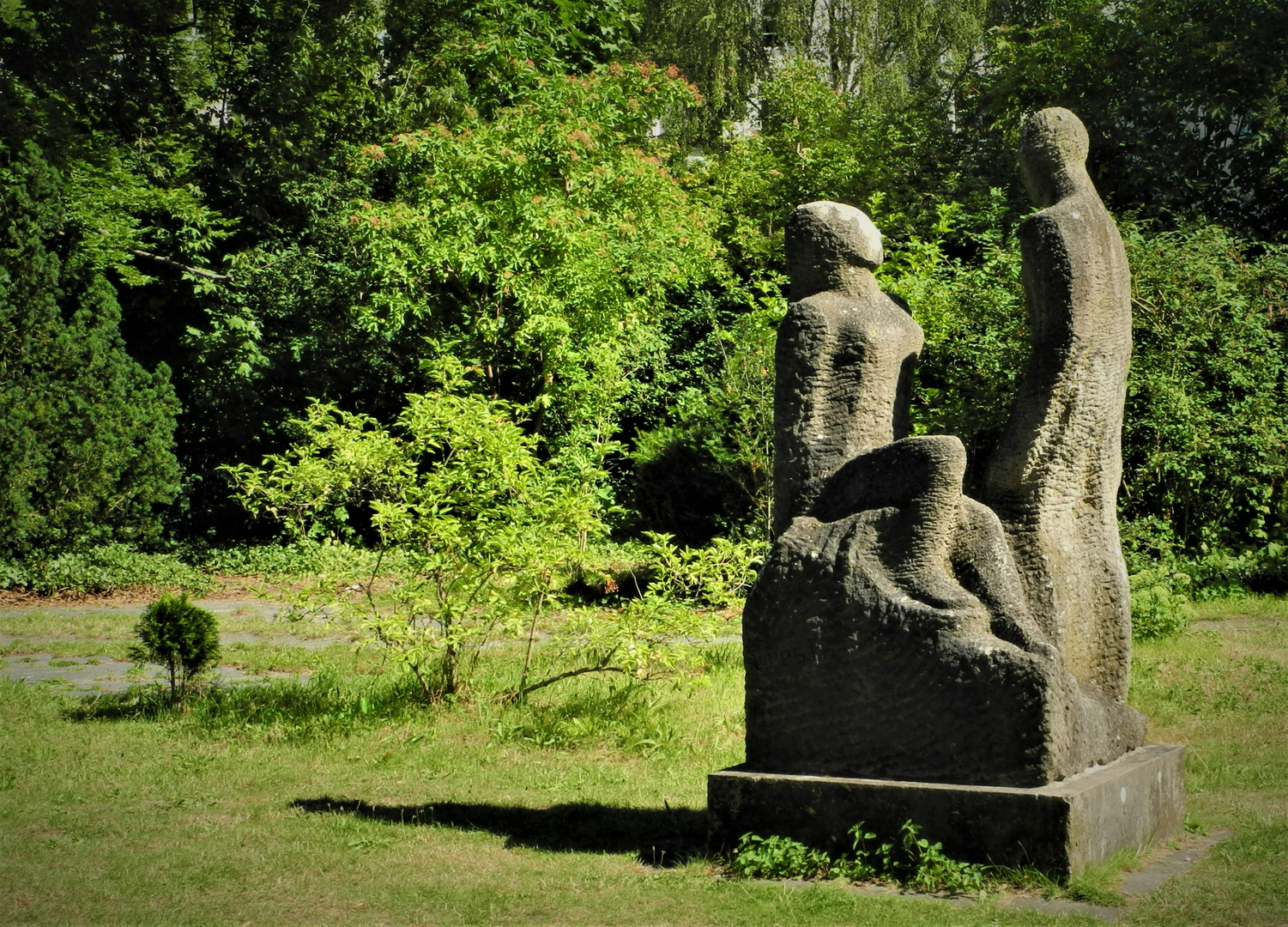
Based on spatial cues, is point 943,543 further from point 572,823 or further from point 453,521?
point 453,521

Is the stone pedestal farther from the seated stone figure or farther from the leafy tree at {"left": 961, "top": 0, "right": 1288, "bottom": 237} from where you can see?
the leafy tree at {"left": 961, "top": 0, "right": 1288, "bottom": 237}

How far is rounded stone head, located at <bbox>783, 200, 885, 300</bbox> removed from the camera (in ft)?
19.9

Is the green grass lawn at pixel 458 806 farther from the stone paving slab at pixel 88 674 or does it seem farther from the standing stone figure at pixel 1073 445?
the standing stone figure at pixel 1073 445

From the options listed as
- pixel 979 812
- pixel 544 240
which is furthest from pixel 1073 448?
pixel 544 240

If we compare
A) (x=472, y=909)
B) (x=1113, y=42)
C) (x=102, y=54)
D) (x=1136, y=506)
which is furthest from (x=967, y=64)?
(x=472, y=909)

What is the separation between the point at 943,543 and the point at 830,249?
4.91 feet

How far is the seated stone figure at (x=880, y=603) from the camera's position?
5.16 meters

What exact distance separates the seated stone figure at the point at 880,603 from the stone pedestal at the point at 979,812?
0.45 ft

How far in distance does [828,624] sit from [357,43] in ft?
57.7

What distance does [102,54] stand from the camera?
60.1ft

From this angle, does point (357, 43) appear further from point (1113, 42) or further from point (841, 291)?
point (841, 291)

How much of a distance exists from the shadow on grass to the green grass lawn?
0.07 feet

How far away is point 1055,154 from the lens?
6.02 m

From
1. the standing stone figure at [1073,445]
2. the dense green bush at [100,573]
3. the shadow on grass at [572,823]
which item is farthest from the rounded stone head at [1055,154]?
the dense green bush at [100,573]
